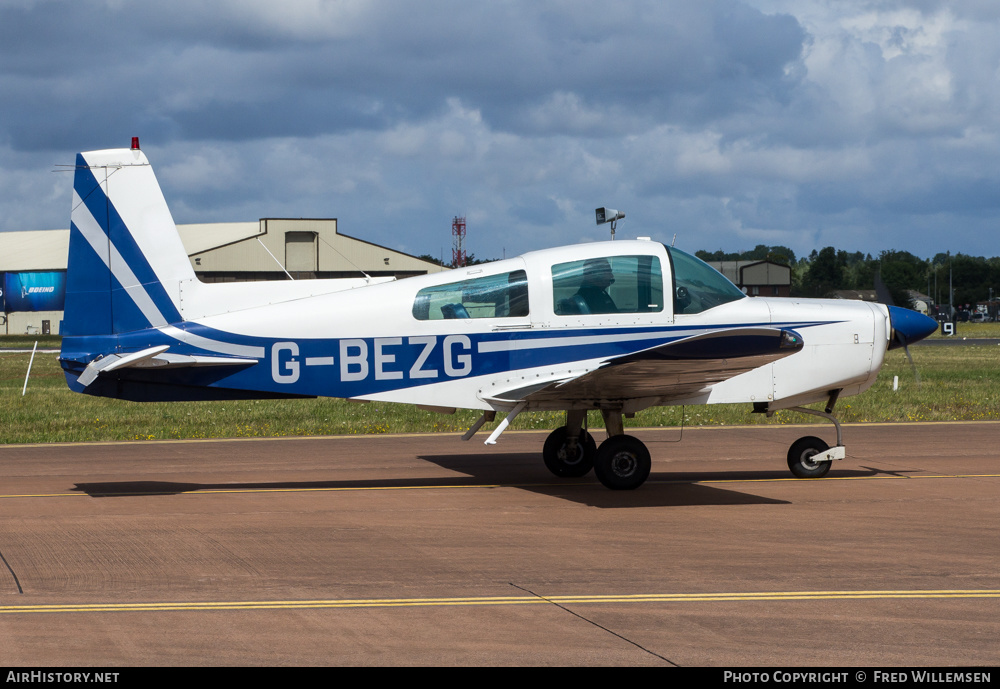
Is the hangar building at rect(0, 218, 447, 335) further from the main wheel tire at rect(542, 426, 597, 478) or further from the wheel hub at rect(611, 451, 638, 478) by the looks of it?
the wheel hub at rect(611, 451, 638, 478)

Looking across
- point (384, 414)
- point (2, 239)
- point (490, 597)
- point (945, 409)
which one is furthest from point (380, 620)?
point (2, 239)

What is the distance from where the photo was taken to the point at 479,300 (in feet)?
34.5

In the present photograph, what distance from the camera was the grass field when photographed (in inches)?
664

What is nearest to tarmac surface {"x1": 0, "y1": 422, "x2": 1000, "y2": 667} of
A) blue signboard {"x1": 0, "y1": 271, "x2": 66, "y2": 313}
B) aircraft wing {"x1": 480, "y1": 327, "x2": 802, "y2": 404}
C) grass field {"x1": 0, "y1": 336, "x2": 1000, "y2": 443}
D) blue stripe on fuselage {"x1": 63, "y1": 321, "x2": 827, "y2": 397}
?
aircraft wing {"x1": 480, "y1": 327, "x2": 802, "y2": 404}

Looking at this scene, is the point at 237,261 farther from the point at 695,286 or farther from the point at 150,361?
the point at 695,286

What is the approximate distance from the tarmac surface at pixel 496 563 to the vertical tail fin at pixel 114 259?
1.94 metres

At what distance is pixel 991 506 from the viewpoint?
9.63 meters

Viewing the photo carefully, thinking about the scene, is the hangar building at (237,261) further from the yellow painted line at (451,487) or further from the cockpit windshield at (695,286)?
the cockpit windshield at (695,286)

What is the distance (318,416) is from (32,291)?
64.7 m

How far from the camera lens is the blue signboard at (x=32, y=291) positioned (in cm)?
7506

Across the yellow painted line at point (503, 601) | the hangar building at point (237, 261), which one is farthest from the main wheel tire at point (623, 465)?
the hangar building at point (237, 261)

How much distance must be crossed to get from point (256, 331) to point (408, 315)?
1.58 metres

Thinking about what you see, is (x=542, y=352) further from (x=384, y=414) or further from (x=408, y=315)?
(x=384, y=414)

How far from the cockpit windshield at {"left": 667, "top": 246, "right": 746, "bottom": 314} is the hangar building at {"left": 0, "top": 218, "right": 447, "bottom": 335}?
4750cm
